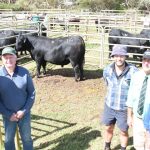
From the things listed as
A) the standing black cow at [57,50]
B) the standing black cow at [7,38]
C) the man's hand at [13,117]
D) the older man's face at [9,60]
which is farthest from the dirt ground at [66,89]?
the older man's face at [9,60]

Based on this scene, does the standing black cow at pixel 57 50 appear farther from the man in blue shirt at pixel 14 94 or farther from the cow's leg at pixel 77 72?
the man in blue shirt at pixel 14 94

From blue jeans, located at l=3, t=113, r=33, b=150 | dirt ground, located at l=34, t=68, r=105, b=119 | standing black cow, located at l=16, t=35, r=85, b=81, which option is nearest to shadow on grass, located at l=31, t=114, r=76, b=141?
dirt ground, located at l=34, t=68, r=105, b=119

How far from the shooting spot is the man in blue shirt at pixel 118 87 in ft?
15.4

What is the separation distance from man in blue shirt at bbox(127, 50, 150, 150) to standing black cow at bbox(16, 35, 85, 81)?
5379 millimetres

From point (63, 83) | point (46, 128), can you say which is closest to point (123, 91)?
point (46, 128)

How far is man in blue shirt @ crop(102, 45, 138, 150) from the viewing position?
4684 mm

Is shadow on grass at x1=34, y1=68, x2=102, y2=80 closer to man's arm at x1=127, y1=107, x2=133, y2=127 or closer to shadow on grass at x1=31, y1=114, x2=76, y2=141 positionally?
shadow on grass at x1=31, y1=114, x2=76, y2=141

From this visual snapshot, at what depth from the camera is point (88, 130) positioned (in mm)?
6406

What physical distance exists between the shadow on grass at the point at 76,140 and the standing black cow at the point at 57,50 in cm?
356

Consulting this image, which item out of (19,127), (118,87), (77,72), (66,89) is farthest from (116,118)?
(77,72)

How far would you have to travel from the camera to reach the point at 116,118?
16.4 ft

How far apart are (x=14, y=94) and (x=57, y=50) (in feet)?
19.0

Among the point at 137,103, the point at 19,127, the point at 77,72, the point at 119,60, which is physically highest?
the point at 119,60

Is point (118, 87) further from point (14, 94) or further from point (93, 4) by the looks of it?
point (93, 4)
